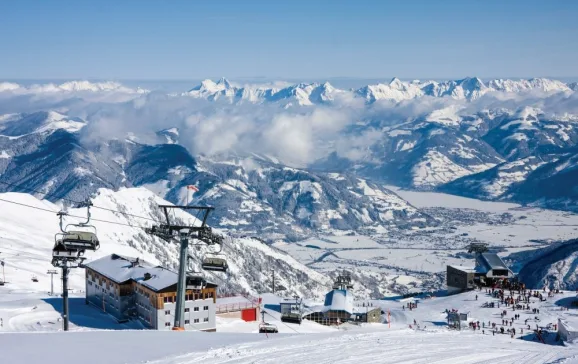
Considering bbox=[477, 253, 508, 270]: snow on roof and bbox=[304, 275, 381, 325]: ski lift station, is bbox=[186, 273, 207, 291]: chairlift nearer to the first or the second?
bbox=[304, 275, 381, 325]: ski lift station

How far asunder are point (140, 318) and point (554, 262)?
534 ft

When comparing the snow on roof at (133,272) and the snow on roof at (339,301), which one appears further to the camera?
the snow on roof at (339,301)

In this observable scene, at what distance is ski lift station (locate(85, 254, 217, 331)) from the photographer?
214 ft

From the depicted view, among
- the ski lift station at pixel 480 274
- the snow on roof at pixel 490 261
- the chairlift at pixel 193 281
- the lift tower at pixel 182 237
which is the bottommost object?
the ski lift station at pixel 480 274

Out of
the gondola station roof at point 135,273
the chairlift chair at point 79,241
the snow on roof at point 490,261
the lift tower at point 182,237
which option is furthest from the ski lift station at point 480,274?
the chairlift chair at point 79,241

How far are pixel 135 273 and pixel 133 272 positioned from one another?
50 cm

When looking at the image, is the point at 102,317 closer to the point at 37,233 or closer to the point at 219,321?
the point at 219,321

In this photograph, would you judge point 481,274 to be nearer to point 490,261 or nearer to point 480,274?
point 480,274

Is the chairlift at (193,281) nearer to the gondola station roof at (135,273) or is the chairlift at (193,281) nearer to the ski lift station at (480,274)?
the gondola station roof at (135,273)

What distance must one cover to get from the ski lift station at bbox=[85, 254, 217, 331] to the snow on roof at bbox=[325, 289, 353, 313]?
916 inches

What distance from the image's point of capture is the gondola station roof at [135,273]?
6588 cm

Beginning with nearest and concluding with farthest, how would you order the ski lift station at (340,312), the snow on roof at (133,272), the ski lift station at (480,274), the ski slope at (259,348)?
the ski slope at (259,348), the snow on roof at (133,272), the ski lift station at (340,312), the ski lift station at (480,274)

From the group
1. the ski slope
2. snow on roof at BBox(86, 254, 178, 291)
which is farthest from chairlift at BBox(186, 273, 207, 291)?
the ski slope

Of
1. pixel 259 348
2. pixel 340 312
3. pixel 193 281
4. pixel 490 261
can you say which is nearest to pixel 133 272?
pixel 193 281
